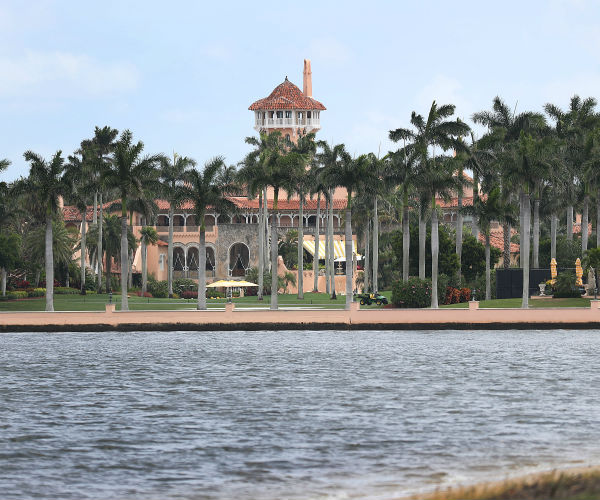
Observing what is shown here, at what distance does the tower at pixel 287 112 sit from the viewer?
6590 inches

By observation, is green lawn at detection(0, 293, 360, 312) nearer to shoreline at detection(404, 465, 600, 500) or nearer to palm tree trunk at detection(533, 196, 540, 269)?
palm tree trunk at detection(533, 196, 540, 269)

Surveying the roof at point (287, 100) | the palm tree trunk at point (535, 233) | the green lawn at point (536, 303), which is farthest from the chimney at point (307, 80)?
the green lawn at point (536, 303)

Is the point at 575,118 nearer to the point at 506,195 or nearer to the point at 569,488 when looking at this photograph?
the point at 506,195

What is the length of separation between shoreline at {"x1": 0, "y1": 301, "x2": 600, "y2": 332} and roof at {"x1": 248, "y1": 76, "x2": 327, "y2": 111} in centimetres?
10398

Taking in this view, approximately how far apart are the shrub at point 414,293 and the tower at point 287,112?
94.3 m

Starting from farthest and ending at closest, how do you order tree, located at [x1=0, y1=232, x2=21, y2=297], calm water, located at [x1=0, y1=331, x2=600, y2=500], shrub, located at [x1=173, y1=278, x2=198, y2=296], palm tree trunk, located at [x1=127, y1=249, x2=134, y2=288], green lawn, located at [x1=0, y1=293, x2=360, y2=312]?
palm tree trunk, located at [x1=127, y1=249, x2=134, y2=288], shrub, located at [x1=173, y1=278, x2=198, y2=296], tree, located at [x1=0, y1=232, x2=21, y2=297], green lawn, located at [x1=0, y1=293, x2=360, y2=312], calm water, located at [x1=0, y1=331, x2=600, y2=500]

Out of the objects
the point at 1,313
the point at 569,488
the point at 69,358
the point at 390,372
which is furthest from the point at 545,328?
the point at 569,488

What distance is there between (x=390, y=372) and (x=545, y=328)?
23.9 meters

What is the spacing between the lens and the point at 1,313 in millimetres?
66312

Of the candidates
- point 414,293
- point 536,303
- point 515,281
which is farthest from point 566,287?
point 414,293

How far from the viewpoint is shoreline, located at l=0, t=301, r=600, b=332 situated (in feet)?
211

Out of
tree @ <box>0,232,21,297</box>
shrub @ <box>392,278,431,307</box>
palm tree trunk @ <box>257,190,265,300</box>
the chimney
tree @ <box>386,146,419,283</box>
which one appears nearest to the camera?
shrub @ <box>392,278,431,307</box>

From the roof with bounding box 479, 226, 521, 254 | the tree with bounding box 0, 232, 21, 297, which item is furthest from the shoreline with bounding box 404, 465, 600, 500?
the roof with bounding box 479, 226, 521, 254

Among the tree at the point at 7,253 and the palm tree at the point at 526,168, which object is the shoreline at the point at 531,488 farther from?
the tree at the point at 7,253
